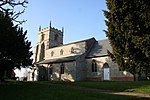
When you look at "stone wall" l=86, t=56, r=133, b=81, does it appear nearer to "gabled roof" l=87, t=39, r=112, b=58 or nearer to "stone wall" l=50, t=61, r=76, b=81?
"gabled roof" l=87, t=39, r=112, b=58

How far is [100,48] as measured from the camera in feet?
175

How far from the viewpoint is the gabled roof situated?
51431mm

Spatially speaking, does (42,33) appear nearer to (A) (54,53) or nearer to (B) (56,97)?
(A) (54,53)

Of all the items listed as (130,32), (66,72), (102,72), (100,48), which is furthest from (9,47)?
(100,48)

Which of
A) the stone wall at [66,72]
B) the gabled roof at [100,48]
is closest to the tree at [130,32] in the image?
the gabled roof at [100,48]

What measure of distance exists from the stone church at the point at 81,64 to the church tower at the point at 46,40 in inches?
119

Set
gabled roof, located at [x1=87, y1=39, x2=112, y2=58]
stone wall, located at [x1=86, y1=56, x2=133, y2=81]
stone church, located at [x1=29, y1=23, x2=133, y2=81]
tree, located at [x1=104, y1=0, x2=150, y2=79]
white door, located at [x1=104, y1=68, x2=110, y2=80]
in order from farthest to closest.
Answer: gabled roof, located at [x1=87, y1=39, x2=112, y2=58] < stone church, located at [x1=29, y1=23, x2=133, y2=81] < white door, located at [x1=104, y1=68, x2=110, y2=80] < stone wall, located at [x1=86, y1=56, x2=133, y2=81] < tree, located at [x1=104, y1=0, x2=150, y2=79]

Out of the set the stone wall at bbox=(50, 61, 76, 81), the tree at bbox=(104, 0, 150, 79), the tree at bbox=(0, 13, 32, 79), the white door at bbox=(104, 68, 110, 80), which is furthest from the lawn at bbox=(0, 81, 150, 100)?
the stone wall at bbox=(50, 61, 76, 81)

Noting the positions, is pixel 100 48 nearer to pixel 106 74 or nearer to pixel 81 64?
pixel 81 64

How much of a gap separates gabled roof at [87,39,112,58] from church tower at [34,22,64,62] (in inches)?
668

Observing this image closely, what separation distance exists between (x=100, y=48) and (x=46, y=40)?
21.0m

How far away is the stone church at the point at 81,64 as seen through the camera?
4962 centimetres

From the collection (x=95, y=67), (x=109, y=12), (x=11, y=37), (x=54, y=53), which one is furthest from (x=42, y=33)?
(x=109, y=12)

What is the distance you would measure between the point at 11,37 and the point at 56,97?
16570mm
